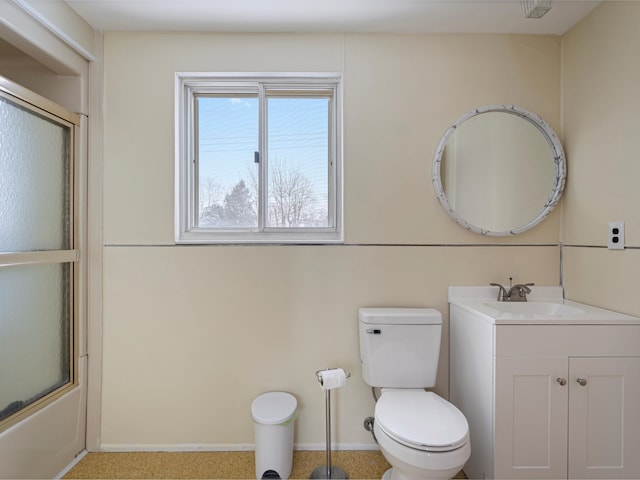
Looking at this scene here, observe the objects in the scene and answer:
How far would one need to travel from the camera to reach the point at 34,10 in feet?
4.40

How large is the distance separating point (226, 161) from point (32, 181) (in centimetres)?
90

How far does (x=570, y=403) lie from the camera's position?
130cm

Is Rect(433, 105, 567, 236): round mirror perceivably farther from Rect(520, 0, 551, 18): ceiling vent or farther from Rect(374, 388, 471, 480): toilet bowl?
Rect(374, 388, 471, 480): toilet bowl

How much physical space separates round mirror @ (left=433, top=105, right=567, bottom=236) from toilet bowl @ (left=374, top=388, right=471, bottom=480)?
968 millimetres

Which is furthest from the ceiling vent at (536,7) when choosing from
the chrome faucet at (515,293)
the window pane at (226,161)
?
the window pane at (226,161)

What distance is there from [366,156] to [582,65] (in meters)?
1.20

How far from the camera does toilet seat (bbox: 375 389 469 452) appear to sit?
3.68 ft

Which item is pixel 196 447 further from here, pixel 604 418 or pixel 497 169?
pixel 497 169

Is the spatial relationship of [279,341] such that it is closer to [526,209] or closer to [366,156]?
[366,156]

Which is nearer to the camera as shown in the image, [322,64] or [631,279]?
[631,279]

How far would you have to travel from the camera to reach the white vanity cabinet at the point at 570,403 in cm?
130

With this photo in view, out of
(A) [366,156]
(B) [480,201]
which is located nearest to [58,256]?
(A) [366,156]

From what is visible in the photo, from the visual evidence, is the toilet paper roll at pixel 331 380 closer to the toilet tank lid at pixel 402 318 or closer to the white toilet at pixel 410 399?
the white toilet at pixel 410 399

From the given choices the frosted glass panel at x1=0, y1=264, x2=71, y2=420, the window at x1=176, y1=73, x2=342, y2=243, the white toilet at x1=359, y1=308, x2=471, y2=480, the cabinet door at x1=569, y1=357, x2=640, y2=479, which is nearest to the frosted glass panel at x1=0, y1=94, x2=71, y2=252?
the frosted glass panel at x1=0, y1=264, x2=71, y2=420
